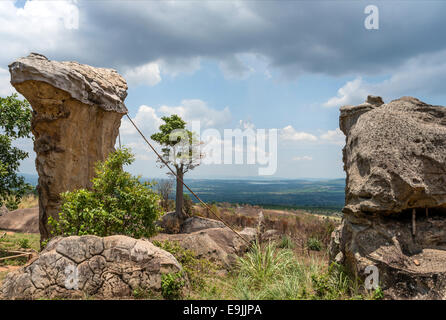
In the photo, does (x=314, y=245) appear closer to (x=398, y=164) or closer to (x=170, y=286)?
(x=398, y=164)

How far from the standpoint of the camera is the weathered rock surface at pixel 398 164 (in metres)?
5.68

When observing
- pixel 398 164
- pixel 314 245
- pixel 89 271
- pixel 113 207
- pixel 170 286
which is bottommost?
pixel 314 245

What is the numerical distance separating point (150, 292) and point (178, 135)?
12.0 meters

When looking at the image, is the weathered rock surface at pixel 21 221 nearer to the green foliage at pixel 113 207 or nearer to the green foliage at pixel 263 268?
the green foliage at pixel 113 207

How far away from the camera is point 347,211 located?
620 cm

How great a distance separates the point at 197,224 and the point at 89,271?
10405 mm

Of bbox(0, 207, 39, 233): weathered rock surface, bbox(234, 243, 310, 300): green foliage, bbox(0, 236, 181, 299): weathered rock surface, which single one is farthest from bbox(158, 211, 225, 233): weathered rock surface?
bbox(0, 236, 181, 299): weathered rock surface

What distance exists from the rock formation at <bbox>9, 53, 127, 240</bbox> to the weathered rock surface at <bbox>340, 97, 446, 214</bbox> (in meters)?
7.24

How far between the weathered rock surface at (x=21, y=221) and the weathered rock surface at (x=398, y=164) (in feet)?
56.4

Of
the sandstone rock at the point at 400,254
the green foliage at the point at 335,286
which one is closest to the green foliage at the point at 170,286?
the green foliage at the point at 335,286

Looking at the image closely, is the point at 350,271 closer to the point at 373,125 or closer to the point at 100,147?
the point at 373,125

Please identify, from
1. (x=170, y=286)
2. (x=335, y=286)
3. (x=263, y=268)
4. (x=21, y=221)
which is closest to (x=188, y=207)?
(x=21, y=221)

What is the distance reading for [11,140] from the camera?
10.9m
